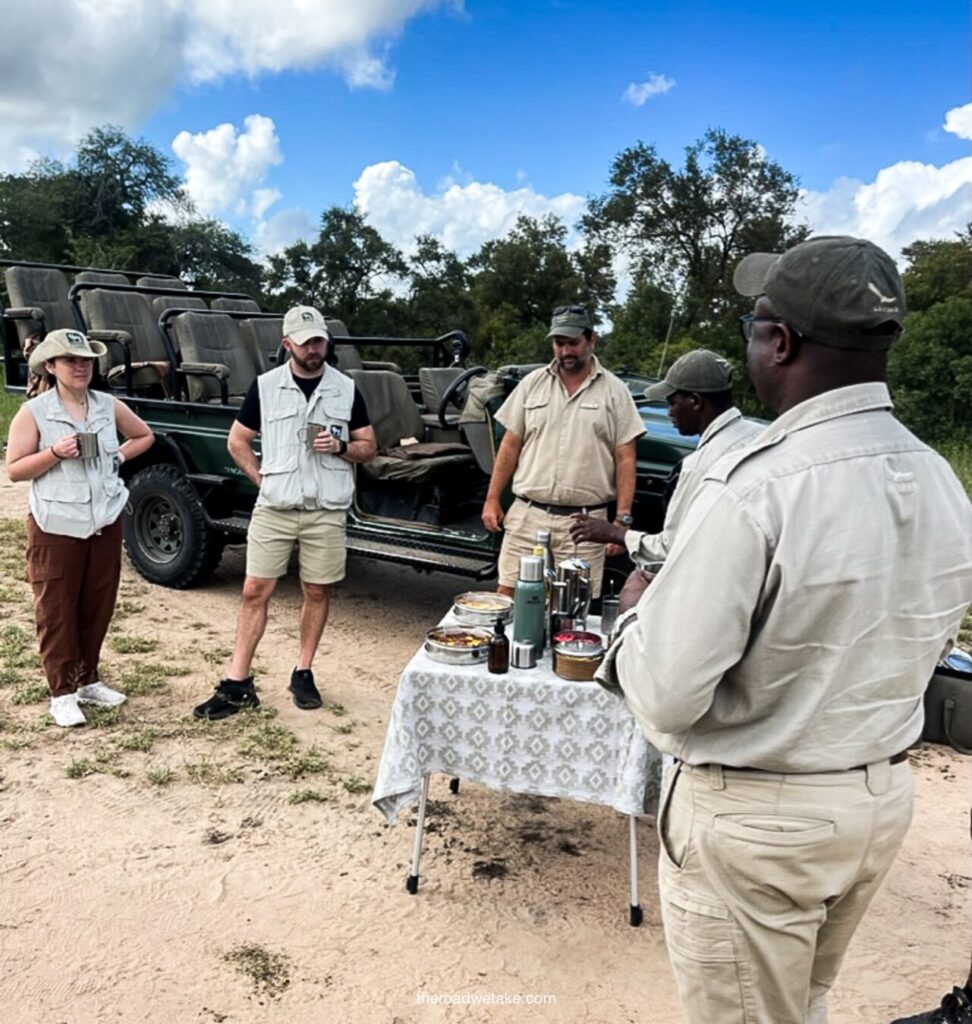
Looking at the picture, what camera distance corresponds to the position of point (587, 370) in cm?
407

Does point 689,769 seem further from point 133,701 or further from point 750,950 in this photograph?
point 133,701

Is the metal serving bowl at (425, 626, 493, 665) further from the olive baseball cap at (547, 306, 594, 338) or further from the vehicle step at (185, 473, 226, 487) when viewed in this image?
the vehicle step at (185, 473, 226, 487)

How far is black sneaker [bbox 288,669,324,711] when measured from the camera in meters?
4.41

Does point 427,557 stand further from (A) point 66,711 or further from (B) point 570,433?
(A) point 66,711

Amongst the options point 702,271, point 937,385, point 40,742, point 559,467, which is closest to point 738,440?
point 559,467

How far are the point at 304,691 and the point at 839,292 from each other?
11.8 feet

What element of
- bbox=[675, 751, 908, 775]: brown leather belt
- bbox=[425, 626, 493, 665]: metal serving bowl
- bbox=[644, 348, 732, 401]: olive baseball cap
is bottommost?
bbox=[425, 626, 493, 665]: metal serving bowl

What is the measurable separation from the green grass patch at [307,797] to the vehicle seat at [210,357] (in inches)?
125

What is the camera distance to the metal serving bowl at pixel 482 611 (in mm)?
3139

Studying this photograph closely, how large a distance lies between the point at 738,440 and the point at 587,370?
1.41 meters

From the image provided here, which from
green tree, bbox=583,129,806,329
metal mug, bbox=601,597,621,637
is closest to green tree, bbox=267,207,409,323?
green tree, bbox=583,129,806,329

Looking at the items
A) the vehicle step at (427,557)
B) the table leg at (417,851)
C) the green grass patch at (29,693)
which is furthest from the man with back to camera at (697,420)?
the green grass patch at (29,693)

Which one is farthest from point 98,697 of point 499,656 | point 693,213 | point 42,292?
point 693,213

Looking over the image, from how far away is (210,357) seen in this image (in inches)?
247
